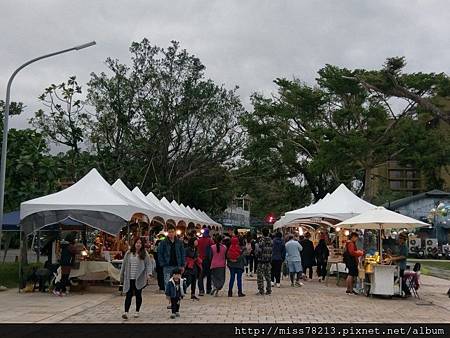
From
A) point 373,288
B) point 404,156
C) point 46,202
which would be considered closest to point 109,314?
point 46,202

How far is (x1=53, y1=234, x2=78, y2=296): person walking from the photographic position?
14.9 meters

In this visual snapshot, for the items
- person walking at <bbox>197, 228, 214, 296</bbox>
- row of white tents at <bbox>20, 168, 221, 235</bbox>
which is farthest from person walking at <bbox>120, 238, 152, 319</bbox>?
row of white tents at <bbox>20, 168, 221, 235</bbox>

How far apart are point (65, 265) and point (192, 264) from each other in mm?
3393

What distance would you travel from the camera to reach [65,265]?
1506cm

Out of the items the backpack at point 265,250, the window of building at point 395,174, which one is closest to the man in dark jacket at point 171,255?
the backpack at point 265,250

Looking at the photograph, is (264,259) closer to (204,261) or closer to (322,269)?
(204,261)

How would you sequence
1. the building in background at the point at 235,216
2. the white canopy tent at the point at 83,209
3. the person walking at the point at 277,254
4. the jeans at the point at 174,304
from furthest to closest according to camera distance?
1. the building in background at the point at 235,216
2. the person walking at the point at 277,254
3. the white canopy tent at the point at 83,209
4. the jeans at the point at 174,304

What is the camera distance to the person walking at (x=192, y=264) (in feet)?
47.8

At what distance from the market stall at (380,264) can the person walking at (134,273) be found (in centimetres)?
697

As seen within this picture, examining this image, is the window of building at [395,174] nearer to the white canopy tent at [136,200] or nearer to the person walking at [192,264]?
the white canopy tent at [136,200]

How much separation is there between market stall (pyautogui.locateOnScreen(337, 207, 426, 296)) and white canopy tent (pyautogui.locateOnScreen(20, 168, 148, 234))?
21.6 ft

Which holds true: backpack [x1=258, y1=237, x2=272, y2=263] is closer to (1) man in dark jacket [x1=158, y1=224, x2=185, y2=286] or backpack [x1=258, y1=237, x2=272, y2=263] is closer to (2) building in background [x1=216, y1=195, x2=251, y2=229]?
(1) man in dark jacket [x1=158, y1=224, x2=185, y2=286]

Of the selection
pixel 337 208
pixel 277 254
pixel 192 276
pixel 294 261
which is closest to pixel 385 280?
pixel 277 254

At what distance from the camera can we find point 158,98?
1457 inches
